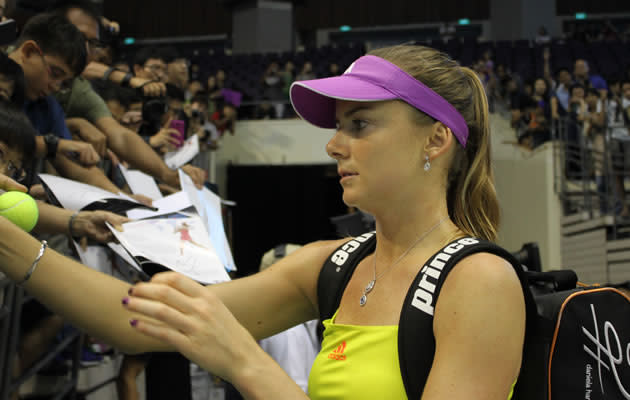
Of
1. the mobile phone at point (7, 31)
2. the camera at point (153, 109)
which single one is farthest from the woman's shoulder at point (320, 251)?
the camera at point (153, 109)

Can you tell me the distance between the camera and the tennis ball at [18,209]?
1002 mm

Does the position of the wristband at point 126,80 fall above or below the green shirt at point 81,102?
above

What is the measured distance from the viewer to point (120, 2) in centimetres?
1766

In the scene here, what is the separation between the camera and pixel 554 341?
974 millimetres

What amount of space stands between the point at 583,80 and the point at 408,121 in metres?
8.99

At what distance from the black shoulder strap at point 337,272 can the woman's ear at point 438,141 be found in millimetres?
249

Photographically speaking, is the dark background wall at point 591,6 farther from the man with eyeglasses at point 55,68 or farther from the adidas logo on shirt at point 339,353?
the adidas logo on shirt at point 339,353

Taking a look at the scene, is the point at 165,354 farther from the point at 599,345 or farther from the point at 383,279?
the point at 599,345

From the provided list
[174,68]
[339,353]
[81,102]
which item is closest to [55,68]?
[81,102]

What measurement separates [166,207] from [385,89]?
0.99m

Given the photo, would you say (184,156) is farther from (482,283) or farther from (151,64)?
(482,283)

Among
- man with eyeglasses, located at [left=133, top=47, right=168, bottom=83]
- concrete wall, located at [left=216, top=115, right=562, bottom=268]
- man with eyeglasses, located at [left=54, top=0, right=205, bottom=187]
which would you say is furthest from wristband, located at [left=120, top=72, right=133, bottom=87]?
concrete wall, located at [left=216, top=115, right=562, bottom=268]

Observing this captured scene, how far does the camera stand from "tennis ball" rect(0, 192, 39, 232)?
3.29 feet

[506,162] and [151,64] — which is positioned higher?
[151,64]
